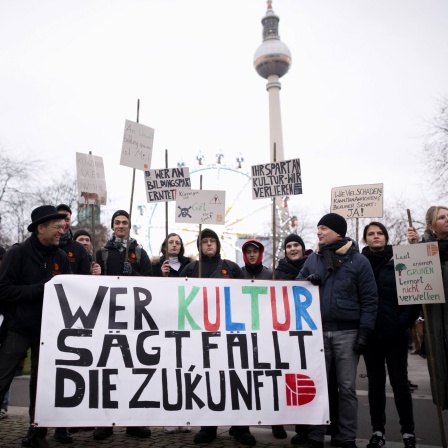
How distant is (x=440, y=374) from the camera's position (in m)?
4.65

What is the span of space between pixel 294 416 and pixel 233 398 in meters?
0.52

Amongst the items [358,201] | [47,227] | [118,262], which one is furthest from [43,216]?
[358,201]

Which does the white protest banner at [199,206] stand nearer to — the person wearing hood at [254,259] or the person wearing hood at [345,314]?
the person wearing hood at [254,259]

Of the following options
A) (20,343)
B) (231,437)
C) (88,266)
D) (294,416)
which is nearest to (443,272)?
(294,416)

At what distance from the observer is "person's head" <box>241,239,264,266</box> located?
227 inches

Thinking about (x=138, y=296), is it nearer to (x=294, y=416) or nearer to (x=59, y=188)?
(x=294, y=416)

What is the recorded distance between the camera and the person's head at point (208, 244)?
5715mm

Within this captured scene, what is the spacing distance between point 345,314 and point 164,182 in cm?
299

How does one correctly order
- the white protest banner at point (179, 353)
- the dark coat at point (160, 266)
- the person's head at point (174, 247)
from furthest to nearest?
1. the person's head at point (174, 247)
2. the dark coat at point (160, 266)
3. the white protest banner at point (179, 353)

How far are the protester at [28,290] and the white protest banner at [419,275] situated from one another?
121 inches

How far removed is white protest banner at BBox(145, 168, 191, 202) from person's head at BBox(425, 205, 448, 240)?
9.60 feet

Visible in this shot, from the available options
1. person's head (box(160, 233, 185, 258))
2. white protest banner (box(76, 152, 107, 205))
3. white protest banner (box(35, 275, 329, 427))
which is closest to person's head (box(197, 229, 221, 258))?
person's head (box(160, 233, 185, 258))

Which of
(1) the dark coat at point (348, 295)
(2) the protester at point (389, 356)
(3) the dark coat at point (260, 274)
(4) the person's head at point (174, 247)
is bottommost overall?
(2) the protester at point (389, 356)

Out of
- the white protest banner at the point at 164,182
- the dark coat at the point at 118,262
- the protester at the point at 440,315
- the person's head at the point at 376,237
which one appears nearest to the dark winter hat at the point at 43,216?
the dark coat at the point at 118,262
